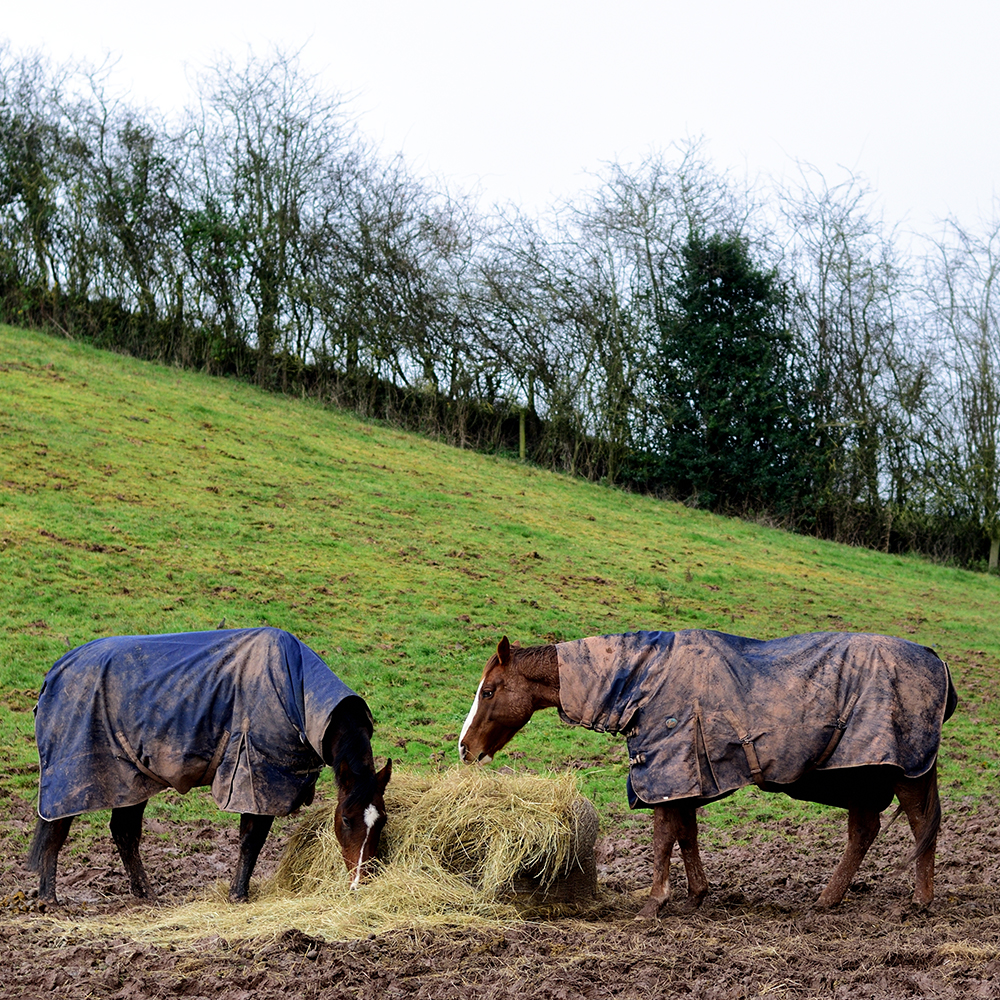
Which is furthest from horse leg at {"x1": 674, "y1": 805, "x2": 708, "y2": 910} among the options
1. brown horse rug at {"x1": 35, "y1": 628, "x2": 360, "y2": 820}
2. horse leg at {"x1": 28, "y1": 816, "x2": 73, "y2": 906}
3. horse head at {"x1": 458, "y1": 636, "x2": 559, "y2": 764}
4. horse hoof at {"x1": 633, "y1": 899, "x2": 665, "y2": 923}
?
horse leg at {"x1": 28, "y1": 816, "x2": 73, "y2": 906}

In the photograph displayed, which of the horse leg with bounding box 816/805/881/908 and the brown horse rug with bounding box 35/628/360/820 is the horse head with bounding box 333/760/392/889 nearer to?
the brown horse rug with bounding box 35/628/360/820

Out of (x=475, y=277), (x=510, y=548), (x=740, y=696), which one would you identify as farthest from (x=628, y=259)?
(x=740, y=696)

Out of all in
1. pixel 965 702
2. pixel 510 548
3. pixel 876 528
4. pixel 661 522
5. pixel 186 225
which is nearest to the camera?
pixel 965 702

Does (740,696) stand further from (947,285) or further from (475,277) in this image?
(947,285)

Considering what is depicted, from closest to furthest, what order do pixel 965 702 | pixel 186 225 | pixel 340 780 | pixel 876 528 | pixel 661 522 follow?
pixel 340 780
pixel 965 702
pixel 661 522
pixel 186 225
pixel 876 528

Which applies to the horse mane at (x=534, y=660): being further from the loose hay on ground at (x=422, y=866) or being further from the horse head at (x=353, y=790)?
the horse head at (x=353, y=790)

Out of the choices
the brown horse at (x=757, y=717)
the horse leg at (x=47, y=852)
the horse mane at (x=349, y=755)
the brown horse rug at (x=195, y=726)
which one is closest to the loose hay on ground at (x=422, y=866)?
the horse mane at (x=349, y=755)

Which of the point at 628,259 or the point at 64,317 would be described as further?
the point at 628,259

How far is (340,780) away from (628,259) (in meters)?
24.9

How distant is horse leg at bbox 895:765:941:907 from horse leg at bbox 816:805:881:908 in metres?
0.32

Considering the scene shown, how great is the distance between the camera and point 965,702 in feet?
40.5

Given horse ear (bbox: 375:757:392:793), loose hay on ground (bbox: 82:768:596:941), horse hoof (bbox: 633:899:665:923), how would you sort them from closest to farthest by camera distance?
loose hay on ground (bbox: 82:768:596:941)
horse hoof (bbox: 633:899:665:923)
horse ear (bbox: 375:757:392:793)

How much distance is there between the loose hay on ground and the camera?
506cm

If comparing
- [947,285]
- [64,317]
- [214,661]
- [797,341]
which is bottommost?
[214,661]
